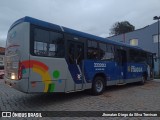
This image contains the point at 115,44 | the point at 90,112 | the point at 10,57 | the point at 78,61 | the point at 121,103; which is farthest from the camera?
the point at 115,44

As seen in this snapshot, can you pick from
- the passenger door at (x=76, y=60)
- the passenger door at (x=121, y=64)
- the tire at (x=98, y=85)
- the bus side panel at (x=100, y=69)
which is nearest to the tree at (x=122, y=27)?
the passenger door at (x=121, y=64)

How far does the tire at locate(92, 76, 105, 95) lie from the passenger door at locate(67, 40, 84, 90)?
1.09 metres

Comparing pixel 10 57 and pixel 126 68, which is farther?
pixel 126 68

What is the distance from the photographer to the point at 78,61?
31.5 feet

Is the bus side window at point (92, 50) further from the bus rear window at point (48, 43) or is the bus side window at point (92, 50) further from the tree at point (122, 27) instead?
the tree at point (122, 27)

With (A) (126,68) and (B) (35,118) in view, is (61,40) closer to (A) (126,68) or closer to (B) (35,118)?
(B) (35,118)

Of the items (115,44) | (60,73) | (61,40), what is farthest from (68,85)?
(115,44)

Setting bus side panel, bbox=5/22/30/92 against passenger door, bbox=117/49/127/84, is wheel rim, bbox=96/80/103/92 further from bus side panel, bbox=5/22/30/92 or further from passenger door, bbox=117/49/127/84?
bus side panel, bbox=5/22/30/92

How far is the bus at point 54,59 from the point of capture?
7375mm

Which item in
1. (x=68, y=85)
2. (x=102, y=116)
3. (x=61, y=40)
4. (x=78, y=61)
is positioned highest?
(x=61, y=40)

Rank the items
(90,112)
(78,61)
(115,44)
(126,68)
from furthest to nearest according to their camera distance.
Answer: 1. (126,68)
2. (115,44)
3. (78,61)
4. (90,112)

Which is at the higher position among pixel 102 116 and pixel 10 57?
pixel 10 57

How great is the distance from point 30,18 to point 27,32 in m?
0.57

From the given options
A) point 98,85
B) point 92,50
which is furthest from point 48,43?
point 98,85
